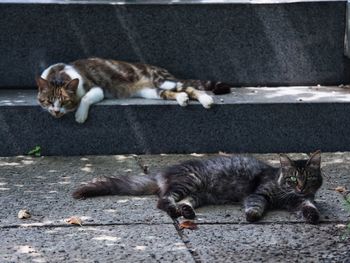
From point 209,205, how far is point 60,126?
2.13 metres

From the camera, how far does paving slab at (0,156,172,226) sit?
646cm

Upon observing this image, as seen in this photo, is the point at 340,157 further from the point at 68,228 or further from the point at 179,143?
the point at 68,228

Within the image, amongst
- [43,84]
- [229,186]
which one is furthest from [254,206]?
[43,84]

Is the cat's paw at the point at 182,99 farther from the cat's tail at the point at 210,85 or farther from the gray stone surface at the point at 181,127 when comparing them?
the cat's tail at the point at 210,85

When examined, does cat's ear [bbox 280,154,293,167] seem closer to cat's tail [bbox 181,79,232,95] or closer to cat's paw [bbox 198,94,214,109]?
cat's paw [bbox 198,94,214,109]

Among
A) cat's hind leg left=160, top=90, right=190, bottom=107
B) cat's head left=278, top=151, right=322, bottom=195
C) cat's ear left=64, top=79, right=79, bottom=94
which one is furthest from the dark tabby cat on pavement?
cat's ear left=64, top=79, right=79, bottom=94

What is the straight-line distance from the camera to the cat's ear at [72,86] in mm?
8328

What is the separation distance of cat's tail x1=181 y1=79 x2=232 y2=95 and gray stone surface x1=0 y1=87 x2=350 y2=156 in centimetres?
30

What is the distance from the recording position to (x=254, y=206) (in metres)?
6.48

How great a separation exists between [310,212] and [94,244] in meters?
1.68

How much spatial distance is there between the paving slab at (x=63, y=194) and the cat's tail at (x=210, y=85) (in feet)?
3.93

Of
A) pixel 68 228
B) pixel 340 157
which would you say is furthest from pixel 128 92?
pixel 68 228

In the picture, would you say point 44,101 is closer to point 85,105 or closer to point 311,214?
point 85,105

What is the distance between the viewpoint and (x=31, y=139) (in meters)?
8.27
